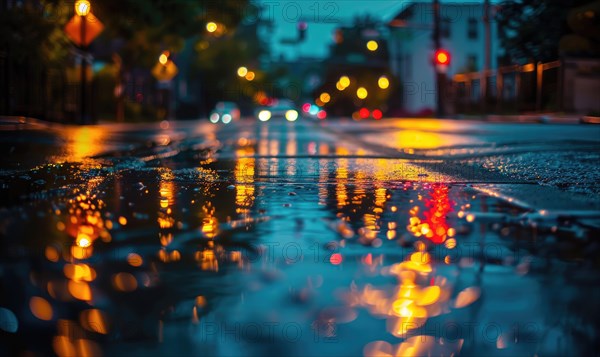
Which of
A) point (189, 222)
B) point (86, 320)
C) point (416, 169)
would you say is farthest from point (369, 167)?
point (86, 320)

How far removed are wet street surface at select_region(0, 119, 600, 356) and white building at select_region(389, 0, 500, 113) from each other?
72236 mm

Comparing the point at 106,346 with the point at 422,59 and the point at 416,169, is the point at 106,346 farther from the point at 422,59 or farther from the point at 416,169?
the point at 422,59

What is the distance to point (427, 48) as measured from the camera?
96.1 metres

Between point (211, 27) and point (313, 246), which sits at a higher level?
point (211, 27)

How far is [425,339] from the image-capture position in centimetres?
427

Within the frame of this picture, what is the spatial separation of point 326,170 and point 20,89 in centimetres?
2122

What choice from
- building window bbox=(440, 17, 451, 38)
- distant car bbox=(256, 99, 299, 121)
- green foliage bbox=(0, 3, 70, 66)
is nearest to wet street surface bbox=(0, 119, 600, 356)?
green foliage bbox=(0, 3, 70, 66)

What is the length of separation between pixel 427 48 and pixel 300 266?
92.1 metres

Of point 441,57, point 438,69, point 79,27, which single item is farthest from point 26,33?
point 438,69

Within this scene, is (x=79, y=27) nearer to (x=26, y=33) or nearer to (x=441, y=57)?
(x=26, y=33)

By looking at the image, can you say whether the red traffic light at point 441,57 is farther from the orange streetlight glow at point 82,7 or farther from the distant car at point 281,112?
the orange streetlight glow at point 82,7

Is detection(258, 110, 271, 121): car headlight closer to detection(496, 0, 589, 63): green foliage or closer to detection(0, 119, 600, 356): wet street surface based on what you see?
detection(496, 0, 589, 63): green foliage

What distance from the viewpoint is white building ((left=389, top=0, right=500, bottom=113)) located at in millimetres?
90188

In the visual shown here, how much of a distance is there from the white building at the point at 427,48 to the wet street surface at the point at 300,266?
7224 cm
